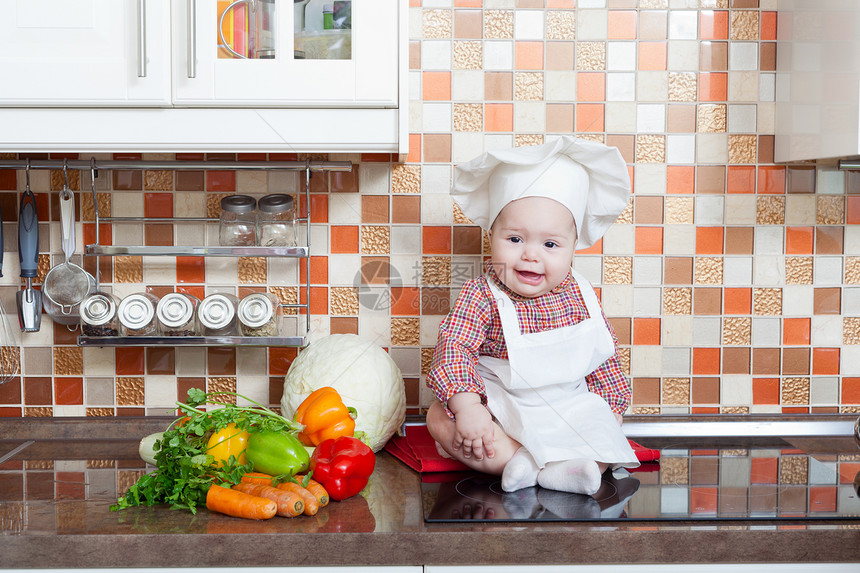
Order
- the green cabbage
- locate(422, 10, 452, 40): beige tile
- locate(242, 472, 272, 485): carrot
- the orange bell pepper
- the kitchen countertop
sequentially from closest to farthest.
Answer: the kitchen countertop < locate(242, 472, 272, 485): carrot < the orange bell pepper < the green cabbage < locate(422, 10, 452, 40): beige tile

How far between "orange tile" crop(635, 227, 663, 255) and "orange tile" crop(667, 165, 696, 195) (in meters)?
0.09

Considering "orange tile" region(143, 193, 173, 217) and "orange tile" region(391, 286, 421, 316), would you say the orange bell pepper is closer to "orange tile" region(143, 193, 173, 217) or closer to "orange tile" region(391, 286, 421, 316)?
"orange tile" region(391, 286, 421, 316)

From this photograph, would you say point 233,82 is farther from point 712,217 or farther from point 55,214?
point 712,217

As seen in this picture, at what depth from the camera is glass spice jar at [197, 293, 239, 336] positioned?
1.37 meters

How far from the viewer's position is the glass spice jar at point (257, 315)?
4.48 ft

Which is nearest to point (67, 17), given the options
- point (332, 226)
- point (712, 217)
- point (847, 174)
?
point (332, 226)

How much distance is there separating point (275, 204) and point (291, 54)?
12.9 inches

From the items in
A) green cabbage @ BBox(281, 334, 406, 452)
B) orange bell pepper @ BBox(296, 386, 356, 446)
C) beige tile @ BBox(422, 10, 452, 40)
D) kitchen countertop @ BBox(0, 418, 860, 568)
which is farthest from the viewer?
beige tile @ BBox(422, 10, 452, 40)

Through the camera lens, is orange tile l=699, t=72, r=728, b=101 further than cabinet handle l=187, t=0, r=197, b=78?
Yes

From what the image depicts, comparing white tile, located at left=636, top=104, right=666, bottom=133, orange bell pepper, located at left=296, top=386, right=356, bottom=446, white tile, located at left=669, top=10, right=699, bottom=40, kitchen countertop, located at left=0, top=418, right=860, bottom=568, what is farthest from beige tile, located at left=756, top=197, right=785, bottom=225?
orange bell pepper, located at left=296, top=386, right=356, bottom=446

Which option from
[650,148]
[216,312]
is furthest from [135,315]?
[650,148]

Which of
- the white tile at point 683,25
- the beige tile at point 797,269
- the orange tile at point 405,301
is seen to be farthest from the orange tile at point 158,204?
the beige tile at point 797,269

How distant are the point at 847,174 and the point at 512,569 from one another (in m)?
1.10

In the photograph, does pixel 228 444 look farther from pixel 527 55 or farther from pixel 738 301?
pixel 738 301
